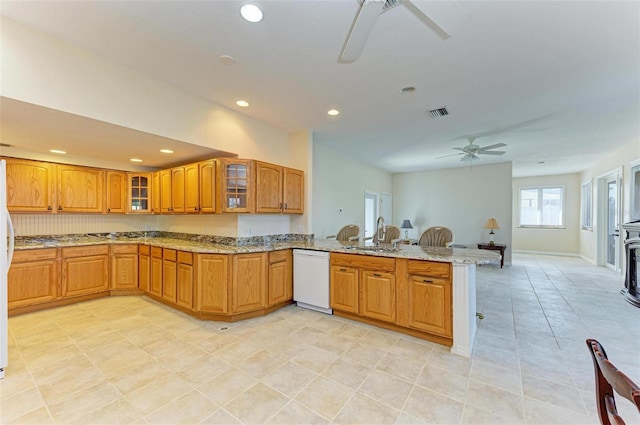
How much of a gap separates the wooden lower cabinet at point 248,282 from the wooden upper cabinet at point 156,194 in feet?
6.82

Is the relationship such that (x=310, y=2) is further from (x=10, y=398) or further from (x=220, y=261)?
(x=10, y=398)

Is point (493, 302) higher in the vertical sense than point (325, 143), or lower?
lower

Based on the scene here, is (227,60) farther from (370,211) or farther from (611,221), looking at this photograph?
(611,221)

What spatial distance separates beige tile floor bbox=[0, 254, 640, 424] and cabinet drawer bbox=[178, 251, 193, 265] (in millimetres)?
695

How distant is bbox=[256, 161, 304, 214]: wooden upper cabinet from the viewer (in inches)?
148

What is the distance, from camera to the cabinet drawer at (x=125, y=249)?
4.28 meters

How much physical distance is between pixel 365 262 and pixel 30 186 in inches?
181

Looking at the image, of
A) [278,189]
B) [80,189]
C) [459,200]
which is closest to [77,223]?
[80,189]

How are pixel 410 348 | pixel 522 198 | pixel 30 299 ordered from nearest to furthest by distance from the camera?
pixel 410 348 < pixel 30 299 < pixel 522 198

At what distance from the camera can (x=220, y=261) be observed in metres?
3.29

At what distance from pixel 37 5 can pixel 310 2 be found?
6.42ft

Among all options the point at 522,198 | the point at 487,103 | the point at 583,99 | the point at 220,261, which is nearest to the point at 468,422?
the point at 220,261

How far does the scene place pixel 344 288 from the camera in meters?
3.38

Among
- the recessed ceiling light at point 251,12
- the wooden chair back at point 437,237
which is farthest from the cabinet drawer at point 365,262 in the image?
the recessed ceiling light at point 251,12
